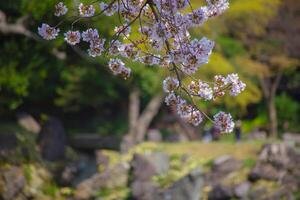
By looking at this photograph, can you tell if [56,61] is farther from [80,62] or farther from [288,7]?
[288,7]

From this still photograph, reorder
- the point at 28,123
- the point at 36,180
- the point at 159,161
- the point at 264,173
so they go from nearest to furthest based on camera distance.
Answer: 1. the point at 264,173
2. the point at 36,180
3. the point at 159,161
4. the point at 28,123

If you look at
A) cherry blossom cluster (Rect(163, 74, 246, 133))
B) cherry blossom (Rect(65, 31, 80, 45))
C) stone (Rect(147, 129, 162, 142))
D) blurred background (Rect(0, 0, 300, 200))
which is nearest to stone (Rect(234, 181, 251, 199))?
blurred background (Rect(0, 0, 300, 200))

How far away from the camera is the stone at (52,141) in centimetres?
2112

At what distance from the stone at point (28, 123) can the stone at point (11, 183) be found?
603 centimetres

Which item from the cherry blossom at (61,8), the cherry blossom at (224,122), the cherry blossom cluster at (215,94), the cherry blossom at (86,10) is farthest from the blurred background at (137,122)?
the cherry blossom at (224,122)

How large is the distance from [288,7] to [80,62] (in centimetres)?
1158

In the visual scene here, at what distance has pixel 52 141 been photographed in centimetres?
2125

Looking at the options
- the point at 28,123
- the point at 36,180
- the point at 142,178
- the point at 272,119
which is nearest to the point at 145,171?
the point at 142,178

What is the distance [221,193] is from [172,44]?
12811 mm

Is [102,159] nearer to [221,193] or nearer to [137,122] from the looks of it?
[221,193]

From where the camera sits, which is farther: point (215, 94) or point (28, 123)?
point (28, 123)

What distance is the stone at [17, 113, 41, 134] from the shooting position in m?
25.0

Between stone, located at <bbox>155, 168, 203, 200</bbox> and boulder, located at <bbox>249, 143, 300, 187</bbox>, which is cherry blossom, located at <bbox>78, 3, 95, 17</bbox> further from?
boulder, located at <bbox>249, 143, 300, 187</bbox>

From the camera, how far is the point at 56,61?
2016cm
